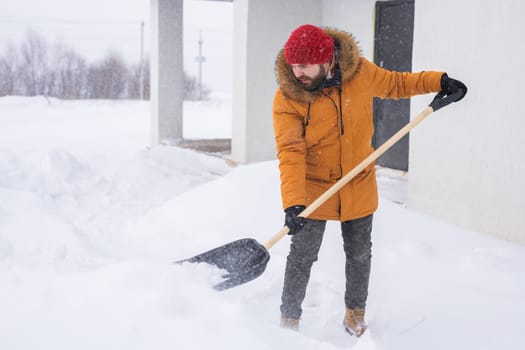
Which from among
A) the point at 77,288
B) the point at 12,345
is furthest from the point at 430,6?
the point at 12,345

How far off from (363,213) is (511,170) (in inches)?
70.3

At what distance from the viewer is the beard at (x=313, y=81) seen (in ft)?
8.42

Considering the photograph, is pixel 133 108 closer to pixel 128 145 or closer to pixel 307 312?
pixel 128 145

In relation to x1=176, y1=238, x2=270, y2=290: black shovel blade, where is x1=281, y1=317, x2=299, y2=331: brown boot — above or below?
below

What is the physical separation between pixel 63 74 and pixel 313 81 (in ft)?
113

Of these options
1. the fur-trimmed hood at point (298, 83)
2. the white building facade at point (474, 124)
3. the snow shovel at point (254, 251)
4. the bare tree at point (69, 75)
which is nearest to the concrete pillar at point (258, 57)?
the white building facade at point (474, 124)

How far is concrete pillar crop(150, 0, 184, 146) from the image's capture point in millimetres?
10445

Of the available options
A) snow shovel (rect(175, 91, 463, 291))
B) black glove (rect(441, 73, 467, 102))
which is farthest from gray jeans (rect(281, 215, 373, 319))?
black glove (rect(441, 73, 467, 102))

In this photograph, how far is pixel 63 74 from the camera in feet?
113

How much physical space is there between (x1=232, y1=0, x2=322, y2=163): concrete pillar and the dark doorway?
48.0 inches

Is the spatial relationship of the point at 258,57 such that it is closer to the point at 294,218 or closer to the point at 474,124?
the point at 474,124

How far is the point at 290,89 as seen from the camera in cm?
260

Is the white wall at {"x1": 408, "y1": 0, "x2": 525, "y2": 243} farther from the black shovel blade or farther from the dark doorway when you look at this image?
the black shovel blade

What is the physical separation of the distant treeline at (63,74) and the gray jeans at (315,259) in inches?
1251
